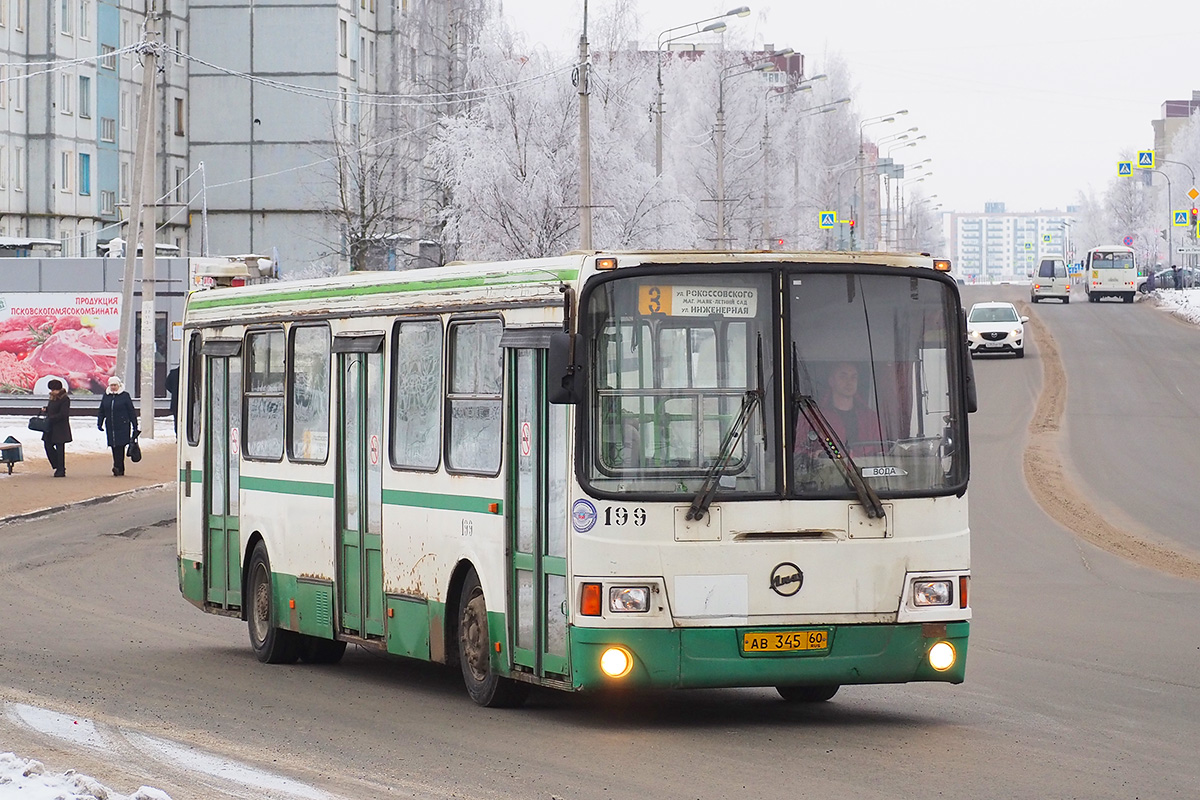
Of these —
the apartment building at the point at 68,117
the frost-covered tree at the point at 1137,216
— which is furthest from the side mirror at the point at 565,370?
the frost-covered tree at the point at 1137,216

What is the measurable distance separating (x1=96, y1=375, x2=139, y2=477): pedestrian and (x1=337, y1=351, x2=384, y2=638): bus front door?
70.1 feet

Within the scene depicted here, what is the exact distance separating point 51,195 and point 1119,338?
128 ft

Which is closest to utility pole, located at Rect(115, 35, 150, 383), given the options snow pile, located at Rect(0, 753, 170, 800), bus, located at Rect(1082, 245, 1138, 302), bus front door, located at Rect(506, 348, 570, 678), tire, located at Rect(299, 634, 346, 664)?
tire, located at Rect(299, 634, 346, 664)

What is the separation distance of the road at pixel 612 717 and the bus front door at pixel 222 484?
20.3 inches

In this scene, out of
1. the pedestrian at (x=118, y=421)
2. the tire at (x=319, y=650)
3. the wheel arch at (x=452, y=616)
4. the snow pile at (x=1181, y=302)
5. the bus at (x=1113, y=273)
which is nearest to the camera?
the wheel arch at (x=452, y=616)

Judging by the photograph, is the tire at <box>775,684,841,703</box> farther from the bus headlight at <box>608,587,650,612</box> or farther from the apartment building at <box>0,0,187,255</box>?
the apartment building at <box>0,0,187,255</box>

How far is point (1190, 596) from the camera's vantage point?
60.4 feet

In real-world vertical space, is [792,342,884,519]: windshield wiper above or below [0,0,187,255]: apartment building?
below

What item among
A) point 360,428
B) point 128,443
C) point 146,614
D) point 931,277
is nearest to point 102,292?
point 128,443

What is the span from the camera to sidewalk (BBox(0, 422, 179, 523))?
29.1 meters

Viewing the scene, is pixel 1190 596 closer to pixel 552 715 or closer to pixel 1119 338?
pixel 552 715

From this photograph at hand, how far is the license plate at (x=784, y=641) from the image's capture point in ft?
32.0

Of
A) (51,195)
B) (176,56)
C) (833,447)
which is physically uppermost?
(176,56)

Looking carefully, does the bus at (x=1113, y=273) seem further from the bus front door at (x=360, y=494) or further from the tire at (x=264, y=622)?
the bus front door at (x=360, y=494)
